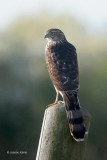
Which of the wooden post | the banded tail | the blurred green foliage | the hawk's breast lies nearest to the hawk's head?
the hawk's breast

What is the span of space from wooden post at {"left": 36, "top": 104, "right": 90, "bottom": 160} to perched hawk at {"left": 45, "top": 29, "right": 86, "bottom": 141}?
0.08 meters

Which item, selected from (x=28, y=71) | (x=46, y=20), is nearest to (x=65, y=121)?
(x=28, y=71)

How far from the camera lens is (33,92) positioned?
30.3 metres

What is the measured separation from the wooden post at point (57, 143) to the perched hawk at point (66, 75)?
8cm

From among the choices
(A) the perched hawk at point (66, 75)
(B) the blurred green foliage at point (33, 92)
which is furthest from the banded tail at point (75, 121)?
(B) the blurred green foliage at point (33, 92)

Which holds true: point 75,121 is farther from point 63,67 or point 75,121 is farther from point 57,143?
point 63,67

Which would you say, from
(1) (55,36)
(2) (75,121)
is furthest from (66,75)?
(1) (55,36)

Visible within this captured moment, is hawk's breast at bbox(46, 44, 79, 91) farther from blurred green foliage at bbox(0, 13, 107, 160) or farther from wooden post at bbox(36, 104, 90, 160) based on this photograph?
blurred green foliage at bbox(0, 13, 107, 160)

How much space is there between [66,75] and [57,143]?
1985 mm

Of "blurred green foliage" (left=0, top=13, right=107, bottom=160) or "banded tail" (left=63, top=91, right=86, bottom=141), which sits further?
"blurred green foliage" (left=0, top=13, right=107, bottom=160)

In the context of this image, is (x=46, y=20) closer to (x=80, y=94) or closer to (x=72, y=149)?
(x=80, y=94)

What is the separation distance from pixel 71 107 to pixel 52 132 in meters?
0.81

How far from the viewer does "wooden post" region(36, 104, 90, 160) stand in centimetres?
787

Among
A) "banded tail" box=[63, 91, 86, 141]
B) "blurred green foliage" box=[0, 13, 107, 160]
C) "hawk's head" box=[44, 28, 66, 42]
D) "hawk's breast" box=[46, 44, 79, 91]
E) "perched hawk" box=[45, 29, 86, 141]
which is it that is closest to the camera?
"banded tail" box=[63, 91, 86, 141]
